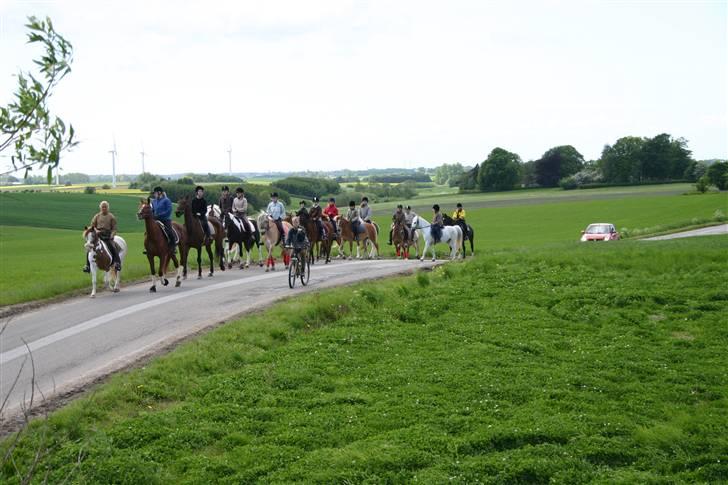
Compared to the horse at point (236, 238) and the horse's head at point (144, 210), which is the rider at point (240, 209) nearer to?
the horse at point (236, 238)

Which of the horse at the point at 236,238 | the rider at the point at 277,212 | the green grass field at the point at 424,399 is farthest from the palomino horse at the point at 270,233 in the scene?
the green grass field at the point at 424,399

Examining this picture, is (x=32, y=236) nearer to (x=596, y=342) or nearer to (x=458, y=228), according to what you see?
(x=458, y=228)

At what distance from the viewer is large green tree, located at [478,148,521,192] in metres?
133

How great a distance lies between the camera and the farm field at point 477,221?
54.4 m

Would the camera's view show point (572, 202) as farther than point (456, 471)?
Yes

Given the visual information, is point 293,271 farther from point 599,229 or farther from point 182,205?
point 599,229

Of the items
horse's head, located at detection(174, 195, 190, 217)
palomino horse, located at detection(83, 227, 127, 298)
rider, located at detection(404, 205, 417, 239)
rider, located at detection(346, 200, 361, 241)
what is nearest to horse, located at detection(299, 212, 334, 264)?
rider, located at detection(346, 200, 361, 241)

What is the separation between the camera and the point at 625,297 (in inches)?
753

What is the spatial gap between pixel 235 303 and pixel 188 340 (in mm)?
4911

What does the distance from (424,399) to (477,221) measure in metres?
76.9

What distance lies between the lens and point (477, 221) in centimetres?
8762

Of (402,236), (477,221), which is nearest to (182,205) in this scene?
(402,236)

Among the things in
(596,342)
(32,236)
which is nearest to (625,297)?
(596,342)

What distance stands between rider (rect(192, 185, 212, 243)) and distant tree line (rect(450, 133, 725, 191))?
10875 cm
